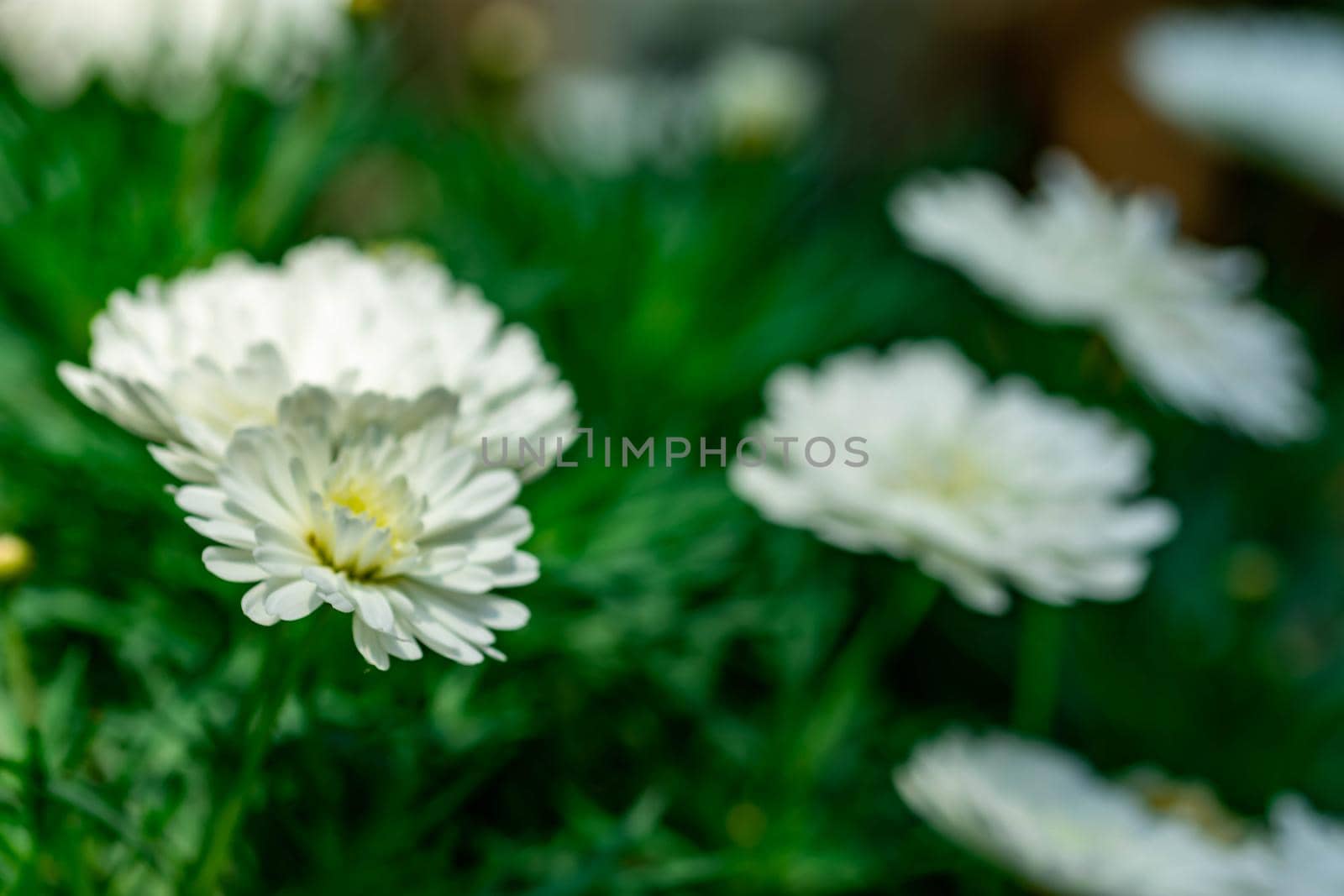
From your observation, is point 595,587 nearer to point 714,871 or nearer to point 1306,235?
point 714,871

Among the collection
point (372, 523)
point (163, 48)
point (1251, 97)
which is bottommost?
point (372, 523)

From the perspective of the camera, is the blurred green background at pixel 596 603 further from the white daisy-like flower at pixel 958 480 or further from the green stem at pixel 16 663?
the white daisy-like flower at pixel 958 480

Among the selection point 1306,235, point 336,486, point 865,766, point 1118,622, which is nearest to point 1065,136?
point 1306,235

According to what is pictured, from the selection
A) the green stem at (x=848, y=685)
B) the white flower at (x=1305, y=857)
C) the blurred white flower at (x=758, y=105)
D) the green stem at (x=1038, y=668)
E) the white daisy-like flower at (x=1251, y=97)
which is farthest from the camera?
the white daisy-like flower at (x=1251, y=97)

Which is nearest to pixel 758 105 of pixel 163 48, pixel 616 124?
pixel 616 124

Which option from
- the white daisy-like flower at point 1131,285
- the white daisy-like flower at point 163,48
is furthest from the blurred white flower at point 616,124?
the white daisy-like flower at point 1131,285

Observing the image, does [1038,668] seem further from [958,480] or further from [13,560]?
[13,560]

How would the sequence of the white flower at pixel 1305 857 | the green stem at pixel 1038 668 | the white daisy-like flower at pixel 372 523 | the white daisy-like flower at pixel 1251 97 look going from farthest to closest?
the white daisy-like flower at pixel 1251 97
the green stem at pixel 1038 668
the white flower at pixel 1305 857
the white daisy-like flower at pixel 372 523
